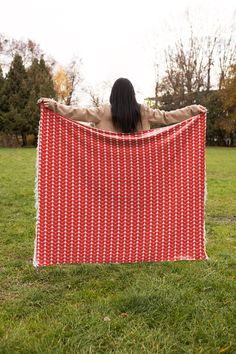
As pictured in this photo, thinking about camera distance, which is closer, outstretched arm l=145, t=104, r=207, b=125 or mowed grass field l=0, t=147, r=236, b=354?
mowed grass field l=0, t=147, r=236, b=354

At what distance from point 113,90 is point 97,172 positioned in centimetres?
95

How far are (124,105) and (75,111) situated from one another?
0.56 metres

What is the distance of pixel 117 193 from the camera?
4.77m

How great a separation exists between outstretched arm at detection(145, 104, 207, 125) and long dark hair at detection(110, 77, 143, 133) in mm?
174

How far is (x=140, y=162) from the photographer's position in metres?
4.77

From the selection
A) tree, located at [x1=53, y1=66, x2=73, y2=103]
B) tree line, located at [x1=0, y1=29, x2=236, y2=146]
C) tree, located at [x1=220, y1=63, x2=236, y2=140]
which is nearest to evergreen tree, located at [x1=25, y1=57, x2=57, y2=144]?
tree line, located at [x1=0, y1=29, x2=236, y2=146]

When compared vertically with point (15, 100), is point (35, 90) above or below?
above

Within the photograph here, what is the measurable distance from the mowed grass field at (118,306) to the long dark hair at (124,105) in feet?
5.88

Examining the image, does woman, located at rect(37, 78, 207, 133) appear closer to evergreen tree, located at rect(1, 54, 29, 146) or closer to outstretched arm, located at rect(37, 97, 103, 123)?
outstretched arm, located at rect(37, 97, 103, 123)

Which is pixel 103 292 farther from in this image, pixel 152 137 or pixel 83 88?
pixel 83 88

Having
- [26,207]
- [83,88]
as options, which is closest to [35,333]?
[26,207]

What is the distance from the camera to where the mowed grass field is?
10.8 ft

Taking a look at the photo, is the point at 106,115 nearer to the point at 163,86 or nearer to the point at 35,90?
the point at 35,90

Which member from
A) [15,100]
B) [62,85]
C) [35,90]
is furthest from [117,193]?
[62,85]
